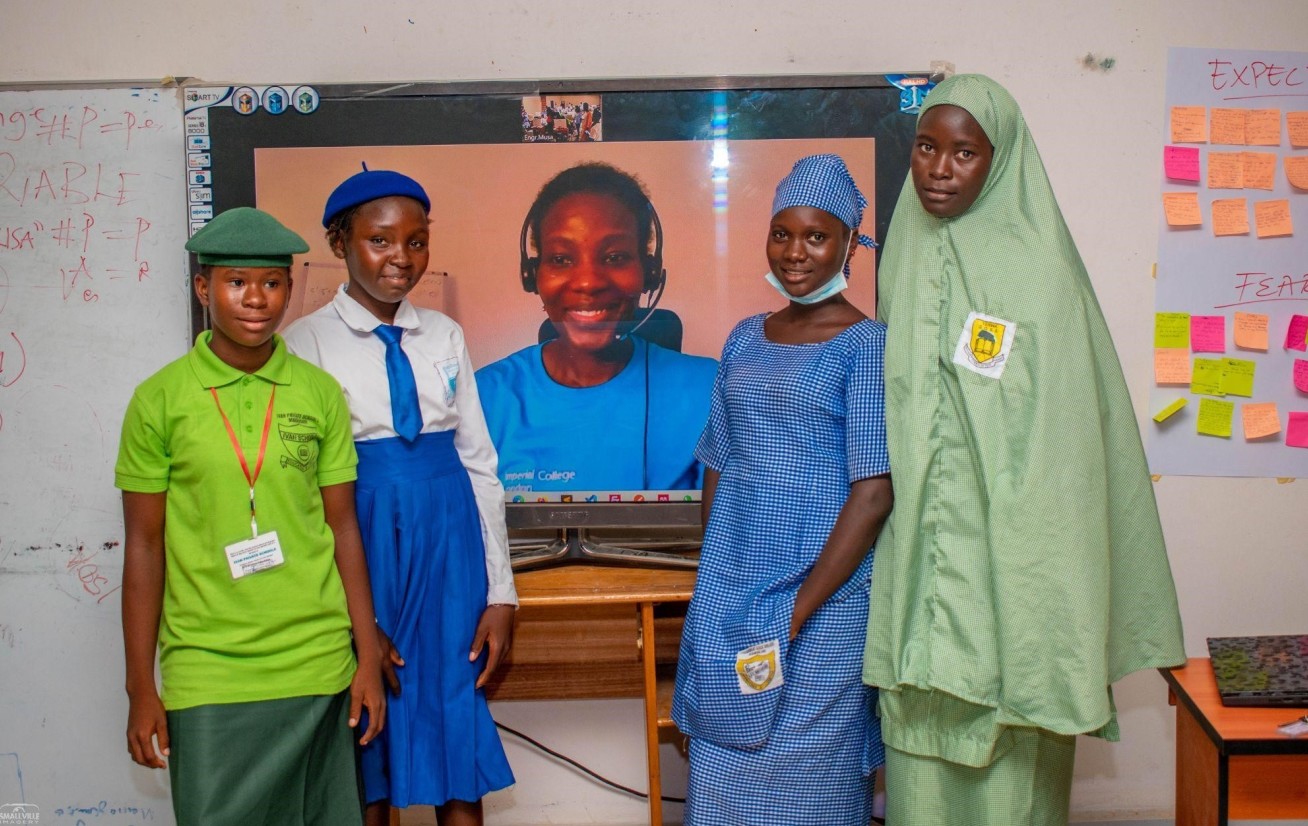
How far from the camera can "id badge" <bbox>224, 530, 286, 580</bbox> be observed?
65.6 inches

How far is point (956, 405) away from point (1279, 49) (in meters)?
1.78

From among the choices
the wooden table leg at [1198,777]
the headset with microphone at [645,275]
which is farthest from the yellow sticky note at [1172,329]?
the headset with microphone at [645,275]

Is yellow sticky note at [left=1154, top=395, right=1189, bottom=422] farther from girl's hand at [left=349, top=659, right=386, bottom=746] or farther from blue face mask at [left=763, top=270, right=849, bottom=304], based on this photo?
girl's hand at [left=349, top=659, right=386, bottom=746]

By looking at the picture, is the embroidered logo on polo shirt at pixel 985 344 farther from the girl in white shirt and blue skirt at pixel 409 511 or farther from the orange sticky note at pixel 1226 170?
the orange sticky note at pixel 1226 170

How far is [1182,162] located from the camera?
8.75 feet

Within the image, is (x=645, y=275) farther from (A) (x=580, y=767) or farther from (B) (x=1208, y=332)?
(B) (x=1208, y=332)

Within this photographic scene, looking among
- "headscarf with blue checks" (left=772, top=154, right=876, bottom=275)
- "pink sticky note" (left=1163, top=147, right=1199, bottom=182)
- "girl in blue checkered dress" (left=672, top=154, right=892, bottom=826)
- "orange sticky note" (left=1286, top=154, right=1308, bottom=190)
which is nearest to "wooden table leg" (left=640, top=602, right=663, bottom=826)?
"girl in blue checkered dress" (left=672, top=154, right=892, bottom=826)

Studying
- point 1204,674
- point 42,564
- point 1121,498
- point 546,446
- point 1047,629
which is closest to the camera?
point 1047,629

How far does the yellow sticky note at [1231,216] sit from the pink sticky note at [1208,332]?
22 centimetres

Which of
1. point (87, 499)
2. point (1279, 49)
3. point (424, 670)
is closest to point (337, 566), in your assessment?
point (424, 670)

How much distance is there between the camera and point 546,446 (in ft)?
8.35

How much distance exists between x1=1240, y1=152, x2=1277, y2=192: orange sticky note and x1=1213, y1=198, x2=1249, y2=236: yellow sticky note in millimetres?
52

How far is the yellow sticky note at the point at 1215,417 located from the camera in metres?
2.71

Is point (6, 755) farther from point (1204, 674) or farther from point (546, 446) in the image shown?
point (1204, 674)
